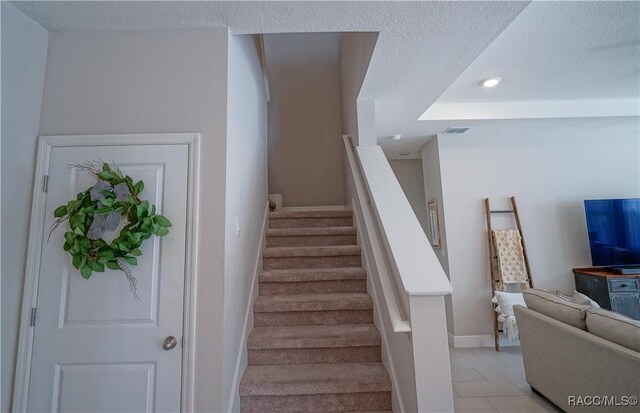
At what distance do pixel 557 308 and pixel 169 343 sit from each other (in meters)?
2.76

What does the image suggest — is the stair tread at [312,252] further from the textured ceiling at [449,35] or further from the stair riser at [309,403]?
the textured ceiling at [449,35]

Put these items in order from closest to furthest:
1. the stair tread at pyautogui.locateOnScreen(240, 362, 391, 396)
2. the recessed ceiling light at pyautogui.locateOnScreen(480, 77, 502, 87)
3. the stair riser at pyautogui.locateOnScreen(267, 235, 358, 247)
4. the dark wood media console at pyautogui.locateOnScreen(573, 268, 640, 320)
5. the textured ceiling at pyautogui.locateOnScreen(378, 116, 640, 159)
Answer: the stair tread at pyautogui.locateOnScreen(240, 362, 391, 396), the recessed ceiling light at pyautogui.locateOnScreen(480, 77, 502, 87), the stair riser at pyautogui.locateOnScreen(267, 235, 358, 247), the dark wood media console at pyautogui.locateOnScreen(573, 268, 640, 320), the textured ceiling at pyautogui.locateOnScreen(378, 116, 640, 159)

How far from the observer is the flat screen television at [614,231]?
10.8 feet

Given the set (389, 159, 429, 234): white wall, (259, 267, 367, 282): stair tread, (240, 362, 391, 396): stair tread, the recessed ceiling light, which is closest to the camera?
(240, 362, 391, 396): stair tread

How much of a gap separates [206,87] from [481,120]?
307 cm

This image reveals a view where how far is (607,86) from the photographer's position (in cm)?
284

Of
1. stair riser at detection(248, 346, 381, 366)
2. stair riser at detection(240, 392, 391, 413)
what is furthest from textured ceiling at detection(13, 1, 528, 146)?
stair riser at detection(240, 392, 391, 413)

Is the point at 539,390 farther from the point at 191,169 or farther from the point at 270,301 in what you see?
the point at 191,169

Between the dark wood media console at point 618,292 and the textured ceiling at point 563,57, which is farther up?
the textured ceiling at point 563,57

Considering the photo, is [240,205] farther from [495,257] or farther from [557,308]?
[495,257]

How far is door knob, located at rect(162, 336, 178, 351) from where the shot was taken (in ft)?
4.36

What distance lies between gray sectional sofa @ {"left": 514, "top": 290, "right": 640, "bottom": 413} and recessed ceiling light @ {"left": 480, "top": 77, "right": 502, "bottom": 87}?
206 cm

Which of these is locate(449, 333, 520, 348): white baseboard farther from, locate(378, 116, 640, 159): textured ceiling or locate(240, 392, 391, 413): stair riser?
locate(378, 116, 640, 159): textured ceiling

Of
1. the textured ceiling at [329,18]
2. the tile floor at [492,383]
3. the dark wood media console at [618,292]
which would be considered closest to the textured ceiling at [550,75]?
the textured ceiling at [329,18]
